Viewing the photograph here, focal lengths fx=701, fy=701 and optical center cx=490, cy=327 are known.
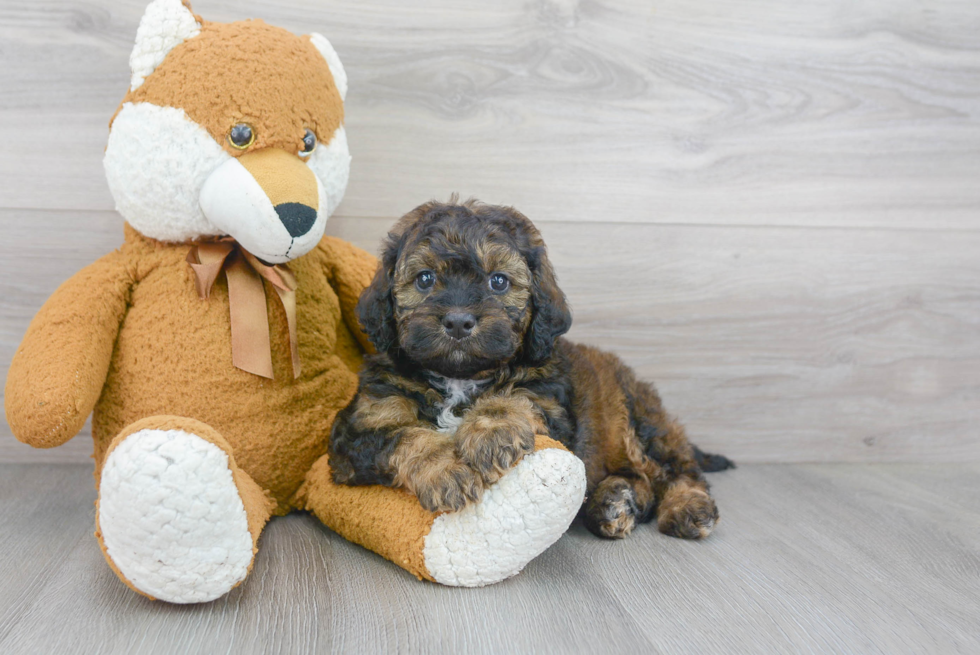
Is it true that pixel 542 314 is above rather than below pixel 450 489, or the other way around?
above

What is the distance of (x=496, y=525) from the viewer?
5.10ft

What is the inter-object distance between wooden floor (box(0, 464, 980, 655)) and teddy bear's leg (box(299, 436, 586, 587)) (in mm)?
64

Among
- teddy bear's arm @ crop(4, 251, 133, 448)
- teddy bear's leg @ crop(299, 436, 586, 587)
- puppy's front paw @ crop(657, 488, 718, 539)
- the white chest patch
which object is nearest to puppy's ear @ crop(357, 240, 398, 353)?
the white chest patch

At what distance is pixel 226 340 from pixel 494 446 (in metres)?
0.80

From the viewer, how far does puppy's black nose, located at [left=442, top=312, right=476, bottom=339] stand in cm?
160

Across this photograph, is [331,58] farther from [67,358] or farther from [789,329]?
[789,329]

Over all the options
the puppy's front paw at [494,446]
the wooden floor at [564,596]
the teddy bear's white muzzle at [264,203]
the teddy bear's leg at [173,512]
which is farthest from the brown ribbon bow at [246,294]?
the puppy's front paw at [494,446]

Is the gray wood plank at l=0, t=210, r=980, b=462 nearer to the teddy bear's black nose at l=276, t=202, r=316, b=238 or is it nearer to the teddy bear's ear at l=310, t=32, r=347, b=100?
the teddy bear's ear at l=310, t=32, r=347, b=100

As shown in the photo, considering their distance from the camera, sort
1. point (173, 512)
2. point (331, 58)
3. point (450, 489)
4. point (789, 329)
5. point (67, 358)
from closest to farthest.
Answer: point (173, 512)
point (450, 489)
point (67, 358)
point (331, 58)
point (789, 329)

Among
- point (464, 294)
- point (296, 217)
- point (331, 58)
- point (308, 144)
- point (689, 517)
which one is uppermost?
point (331, 58)

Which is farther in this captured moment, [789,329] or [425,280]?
[789,329]

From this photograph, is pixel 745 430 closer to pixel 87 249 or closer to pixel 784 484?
pixel 784 484

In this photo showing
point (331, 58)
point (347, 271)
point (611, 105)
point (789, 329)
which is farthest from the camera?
point (789, 329)

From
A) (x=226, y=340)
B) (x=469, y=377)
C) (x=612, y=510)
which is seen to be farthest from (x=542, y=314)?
(x=226, y=340)
